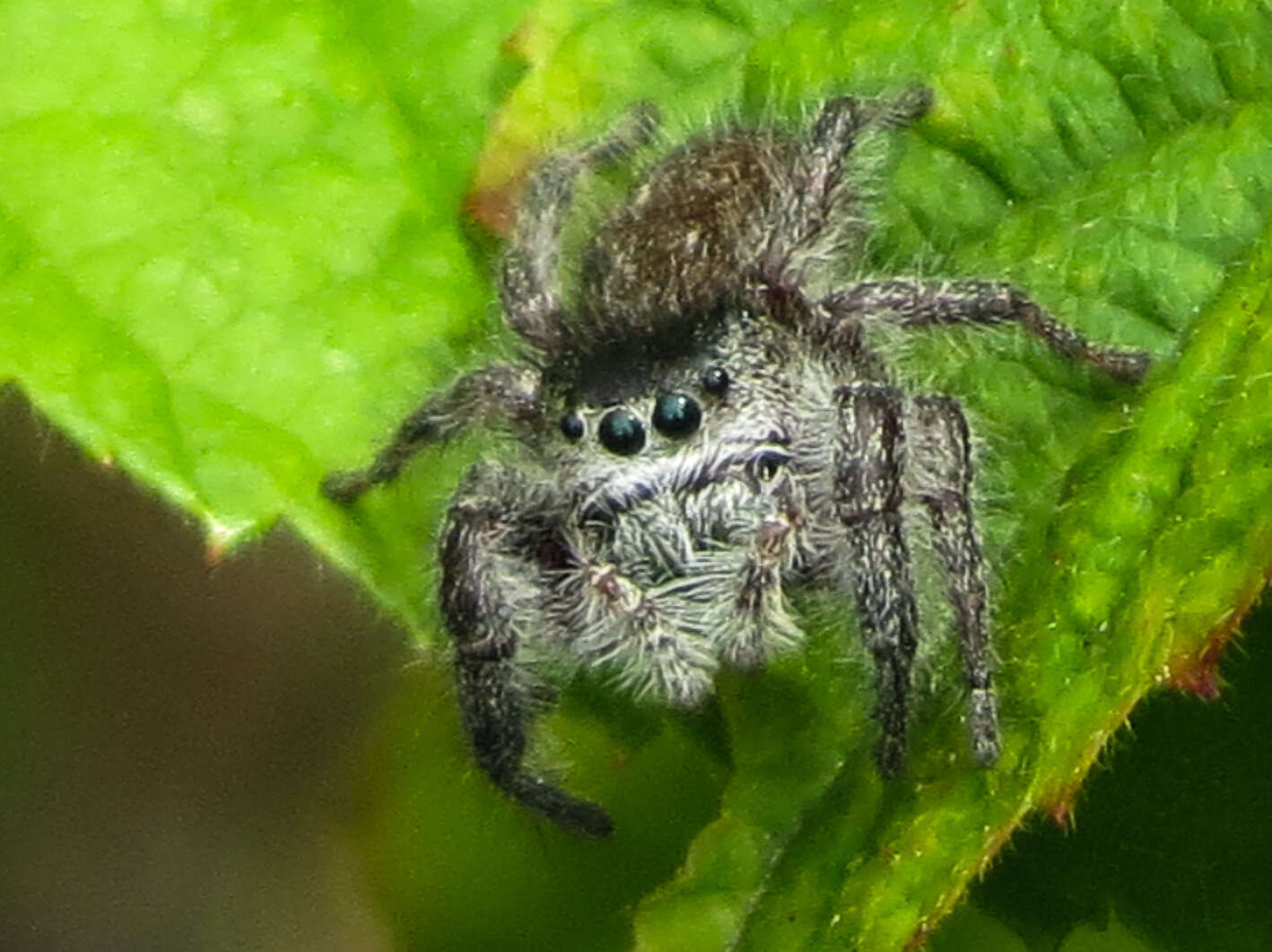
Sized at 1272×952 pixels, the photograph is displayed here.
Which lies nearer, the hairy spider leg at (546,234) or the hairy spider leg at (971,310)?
the hairy spider leg at (971,310)

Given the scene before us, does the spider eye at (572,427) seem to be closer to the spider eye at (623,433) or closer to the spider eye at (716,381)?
the spider eye at (623,433)

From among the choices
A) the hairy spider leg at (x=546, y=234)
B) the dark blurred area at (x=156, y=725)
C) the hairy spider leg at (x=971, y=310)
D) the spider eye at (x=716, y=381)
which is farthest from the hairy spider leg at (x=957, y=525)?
the dark blurred area at (x=156, y=725)

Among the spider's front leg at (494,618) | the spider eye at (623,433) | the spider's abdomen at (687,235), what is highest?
the spider's abdomen at (687,235)

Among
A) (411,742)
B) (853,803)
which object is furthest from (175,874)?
(853,803)

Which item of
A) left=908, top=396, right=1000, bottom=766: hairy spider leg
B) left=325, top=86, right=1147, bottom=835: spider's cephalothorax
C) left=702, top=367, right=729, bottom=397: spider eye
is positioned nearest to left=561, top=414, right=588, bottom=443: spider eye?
left=325, top=86, right=1147, bottom=835: spider's cephalothorax

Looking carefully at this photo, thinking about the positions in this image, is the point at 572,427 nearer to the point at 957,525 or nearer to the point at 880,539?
the point at 880,539

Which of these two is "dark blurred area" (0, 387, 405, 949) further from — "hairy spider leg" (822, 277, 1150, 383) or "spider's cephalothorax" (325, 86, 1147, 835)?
"hairy spider leg" (822, 277, 1150, 383)

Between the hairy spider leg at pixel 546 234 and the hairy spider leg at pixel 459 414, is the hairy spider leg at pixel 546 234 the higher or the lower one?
the higher one

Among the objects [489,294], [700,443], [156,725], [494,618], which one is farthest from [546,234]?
[156,725]
